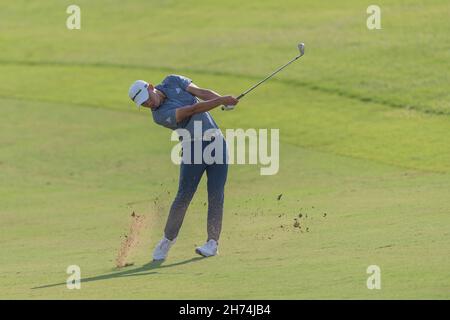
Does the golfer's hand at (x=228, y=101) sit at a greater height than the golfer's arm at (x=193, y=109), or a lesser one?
greater

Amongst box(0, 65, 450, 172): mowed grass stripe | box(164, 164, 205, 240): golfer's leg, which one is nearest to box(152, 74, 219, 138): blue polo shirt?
box(164, 164, 205, 240): golfer's leg

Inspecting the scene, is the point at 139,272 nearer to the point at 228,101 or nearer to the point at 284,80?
the point at 228,101

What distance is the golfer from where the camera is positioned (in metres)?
14.0

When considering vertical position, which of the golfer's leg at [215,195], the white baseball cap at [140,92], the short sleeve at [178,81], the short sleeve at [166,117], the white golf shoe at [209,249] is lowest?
the white golf shoe at [209,249]

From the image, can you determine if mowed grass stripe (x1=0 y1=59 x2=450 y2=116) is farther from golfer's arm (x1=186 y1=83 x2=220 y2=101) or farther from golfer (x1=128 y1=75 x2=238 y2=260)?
golfer's arm (x1=186 y1=83 x2=220 y2=101)

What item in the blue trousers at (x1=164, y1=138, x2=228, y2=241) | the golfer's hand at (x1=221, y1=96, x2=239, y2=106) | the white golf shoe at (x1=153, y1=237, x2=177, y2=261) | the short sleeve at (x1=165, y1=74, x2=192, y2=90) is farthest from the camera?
the white golf shoe at (x1=153, y1=237, x2=177, y2=261)

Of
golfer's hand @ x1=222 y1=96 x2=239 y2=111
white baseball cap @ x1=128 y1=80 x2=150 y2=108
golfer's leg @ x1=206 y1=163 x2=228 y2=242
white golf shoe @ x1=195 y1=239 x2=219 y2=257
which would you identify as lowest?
white golf shoe @ x1=195 y1=239 x2=219 y2=257

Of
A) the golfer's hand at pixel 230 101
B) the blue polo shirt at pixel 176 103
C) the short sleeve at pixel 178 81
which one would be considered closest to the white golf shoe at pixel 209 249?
the blue polo shirt at pixel 176 103

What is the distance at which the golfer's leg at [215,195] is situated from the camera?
580 inches

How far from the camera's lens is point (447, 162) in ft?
79.5

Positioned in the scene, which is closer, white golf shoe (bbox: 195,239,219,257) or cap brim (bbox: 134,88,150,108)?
cap brim (bbox: 134,88,150,108)

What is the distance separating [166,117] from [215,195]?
135cm

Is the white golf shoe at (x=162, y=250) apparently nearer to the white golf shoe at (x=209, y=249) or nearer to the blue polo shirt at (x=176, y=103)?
the white golf shoe at (x=209, y=249)
